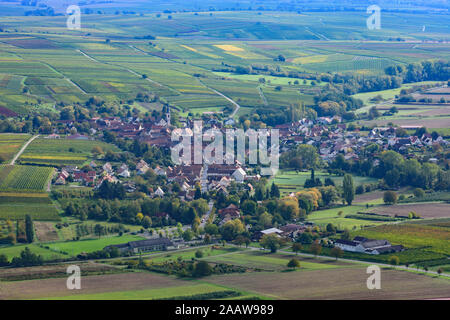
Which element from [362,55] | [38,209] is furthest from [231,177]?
[362,55]

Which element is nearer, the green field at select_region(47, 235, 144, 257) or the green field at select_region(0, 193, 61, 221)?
the green field at select_region(47, 235, 144, 257)

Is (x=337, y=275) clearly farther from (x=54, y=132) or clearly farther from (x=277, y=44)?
(x=277, y=44)

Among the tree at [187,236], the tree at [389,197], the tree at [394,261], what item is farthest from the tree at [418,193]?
the tree at [187,236]

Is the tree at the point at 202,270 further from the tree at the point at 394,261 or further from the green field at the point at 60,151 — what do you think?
the green field at the point at 60,151

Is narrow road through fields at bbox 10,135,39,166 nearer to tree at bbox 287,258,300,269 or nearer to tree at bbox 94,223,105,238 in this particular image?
tree at bbox 94,223,105,238

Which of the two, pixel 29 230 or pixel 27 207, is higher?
pixel 27 207

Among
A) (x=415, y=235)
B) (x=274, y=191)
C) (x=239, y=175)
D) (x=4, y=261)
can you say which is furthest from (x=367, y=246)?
(x=239, y=175)

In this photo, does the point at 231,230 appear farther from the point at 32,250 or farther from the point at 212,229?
the point at 32,250

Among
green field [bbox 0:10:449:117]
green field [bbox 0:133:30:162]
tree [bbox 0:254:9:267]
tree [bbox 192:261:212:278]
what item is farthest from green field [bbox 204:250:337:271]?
green field [bbox 0:10:449:117]
